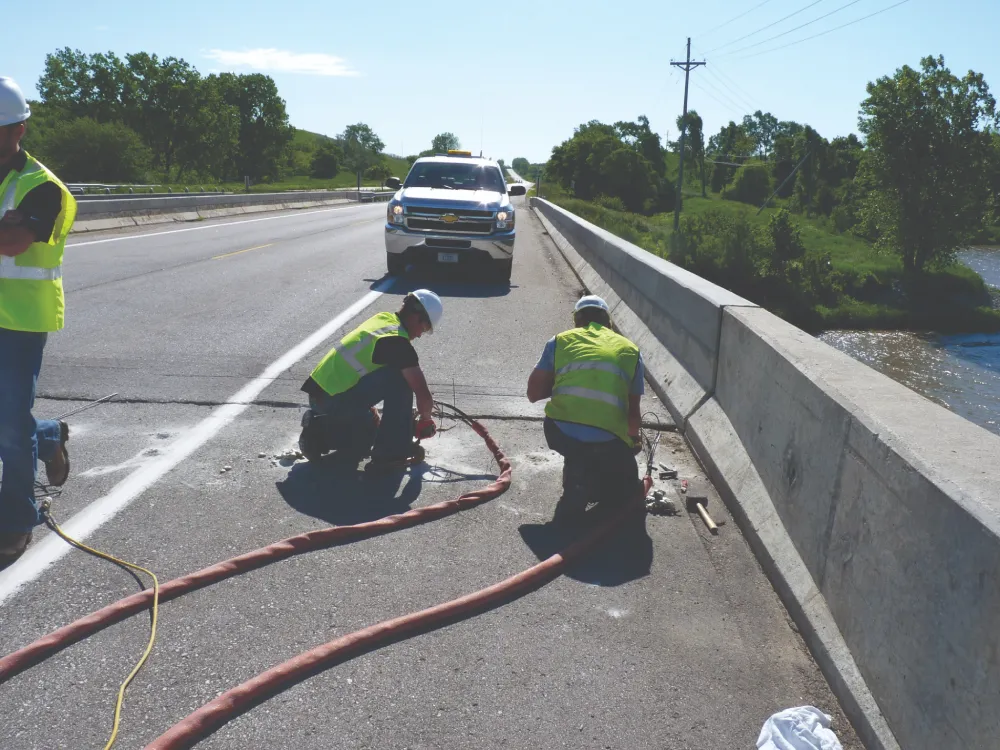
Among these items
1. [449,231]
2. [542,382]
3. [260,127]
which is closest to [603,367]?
[542,382]

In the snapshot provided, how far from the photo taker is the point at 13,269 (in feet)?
12.9

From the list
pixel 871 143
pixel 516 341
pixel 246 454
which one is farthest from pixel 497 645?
pixel 871 143

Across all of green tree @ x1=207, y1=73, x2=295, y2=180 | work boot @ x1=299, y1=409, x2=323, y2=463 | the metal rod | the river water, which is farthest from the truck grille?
green tree @ x1=207, y1=73, x2=295, y2=180

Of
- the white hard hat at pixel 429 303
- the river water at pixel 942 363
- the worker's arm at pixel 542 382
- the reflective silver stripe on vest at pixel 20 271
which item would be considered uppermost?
the reflective silver stripe on vest at pixel 20 271

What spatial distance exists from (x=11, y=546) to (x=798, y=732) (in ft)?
11.3

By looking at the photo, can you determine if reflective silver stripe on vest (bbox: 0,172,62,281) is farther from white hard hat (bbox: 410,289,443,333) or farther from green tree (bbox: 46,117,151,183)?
green tree (bbox: 46,117,151,183)

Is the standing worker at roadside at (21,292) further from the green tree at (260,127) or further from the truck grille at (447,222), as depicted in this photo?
the green tree at (260,127)

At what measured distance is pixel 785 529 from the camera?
4145 millimetres

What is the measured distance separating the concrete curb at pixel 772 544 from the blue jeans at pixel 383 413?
196 cm

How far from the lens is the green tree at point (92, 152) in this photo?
73062 millimetres

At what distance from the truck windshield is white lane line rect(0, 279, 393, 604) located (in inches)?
356

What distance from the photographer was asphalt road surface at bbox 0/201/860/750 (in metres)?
2.97

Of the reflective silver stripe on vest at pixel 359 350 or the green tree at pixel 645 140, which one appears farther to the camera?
the green tree at pixel 645 140

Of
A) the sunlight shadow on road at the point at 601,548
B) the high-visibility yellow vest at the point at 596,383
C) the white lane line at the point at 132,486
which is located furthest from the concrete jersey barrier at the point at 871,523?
the white lane line at the point at 132,486
